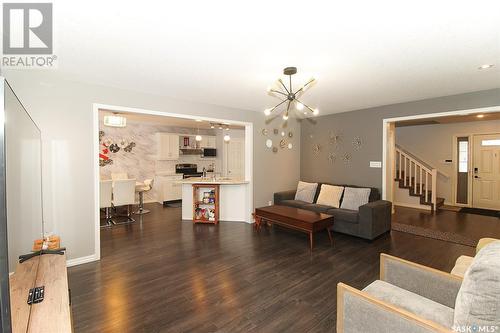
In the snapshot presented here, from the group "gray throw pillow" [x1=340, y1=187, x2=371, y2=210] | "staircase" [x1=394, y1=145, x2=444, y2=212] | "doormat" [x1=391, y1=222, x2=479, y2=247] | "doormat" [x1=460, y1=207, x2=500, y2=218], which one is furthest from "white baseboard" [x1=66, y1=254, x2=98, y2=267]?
"doormat" [x1=460, y1=207, x2=500, y2=218]

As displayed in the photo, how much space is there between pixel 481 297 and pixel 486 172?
787cm

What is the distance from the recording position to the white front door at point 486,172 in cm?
662

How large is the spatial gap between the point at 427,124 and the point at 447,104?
424 cm

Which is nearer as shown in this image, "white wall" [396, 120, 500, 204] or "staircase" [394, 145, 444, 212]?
"staircase" [394, 145, 444, 212]

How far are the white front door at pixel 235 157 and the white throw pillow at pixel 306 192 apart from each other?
3.29m

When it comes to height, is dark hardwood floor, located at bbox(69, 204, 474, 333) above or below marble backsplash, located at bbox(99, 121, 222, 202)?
below

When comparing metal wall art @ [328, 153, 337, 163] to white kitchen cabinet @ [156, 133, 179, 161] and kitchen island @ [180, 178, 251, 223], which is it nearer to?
kitchen island @ [180, 178, 251, 223]

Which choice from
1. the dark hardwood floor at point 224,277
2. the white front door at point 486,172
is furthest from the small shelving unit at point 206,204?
the white front door at point 486,172

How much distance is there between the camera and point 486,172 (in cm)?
678

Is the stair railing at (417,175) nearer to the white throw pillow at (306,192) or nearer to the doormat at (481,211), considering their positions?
the doormat at (481,211)

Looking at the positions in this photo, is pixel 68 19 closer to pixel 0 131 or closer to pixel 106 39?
pixel 106 39

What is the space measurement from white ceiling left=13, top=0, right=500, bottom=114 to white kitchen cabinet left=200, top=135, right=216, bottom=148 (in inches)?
197

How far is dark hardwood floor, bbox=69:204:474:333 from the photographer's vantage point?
2.17m

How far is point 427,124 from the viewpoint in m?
7.71
